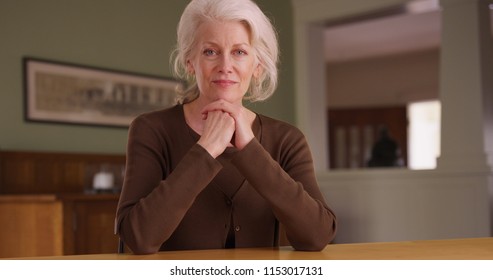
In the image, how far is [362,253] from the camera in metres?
1.16

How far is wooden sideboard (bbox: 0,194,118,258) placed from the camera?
3.46 metres

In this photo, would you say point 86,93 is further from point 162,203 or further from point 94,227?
point 162,203

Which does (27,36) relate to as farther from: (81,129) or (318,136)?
(318,136)

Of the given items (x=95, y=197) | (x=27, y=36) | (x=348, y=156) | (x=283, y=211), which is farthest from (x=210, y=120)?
(x=348, y=156)

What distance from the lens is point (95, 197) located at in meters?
3.67

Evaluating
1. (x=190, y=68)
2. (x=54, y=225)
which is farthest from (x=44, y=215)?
(x=190, y=68)

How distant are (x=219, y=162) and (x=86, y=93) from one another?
3.21m

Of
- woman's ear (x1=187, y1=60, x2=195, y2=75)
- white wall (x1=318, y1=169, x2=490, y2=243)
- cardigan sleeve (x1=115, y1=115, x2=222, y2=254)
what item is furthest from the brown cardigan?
white wall (x1=318, y1=169, x2=490, y2=243)

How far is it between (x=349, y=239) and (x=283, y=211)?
4.14 m

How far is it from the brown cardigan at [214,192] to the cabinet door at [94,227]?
2.16 meters

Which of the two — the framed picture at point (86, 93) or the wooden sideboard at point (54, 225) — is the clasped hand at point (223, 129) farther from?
the framed picture at point (86, 93)

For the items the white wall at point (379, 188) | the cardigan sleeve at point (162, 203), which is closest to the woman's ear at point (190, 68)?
the cardigan sleeve at point (162, 203)

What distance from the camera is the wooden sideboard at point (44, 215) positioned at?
3473 mm

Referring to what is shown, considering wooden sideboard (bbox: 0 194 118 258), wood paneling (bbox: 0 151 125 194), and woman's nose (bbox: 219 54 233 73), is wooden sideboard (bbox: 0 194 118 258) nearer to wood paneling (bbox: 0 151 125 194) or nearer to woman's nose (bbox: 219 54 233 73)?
wood paneling (bbox: 0 151 125 194)
